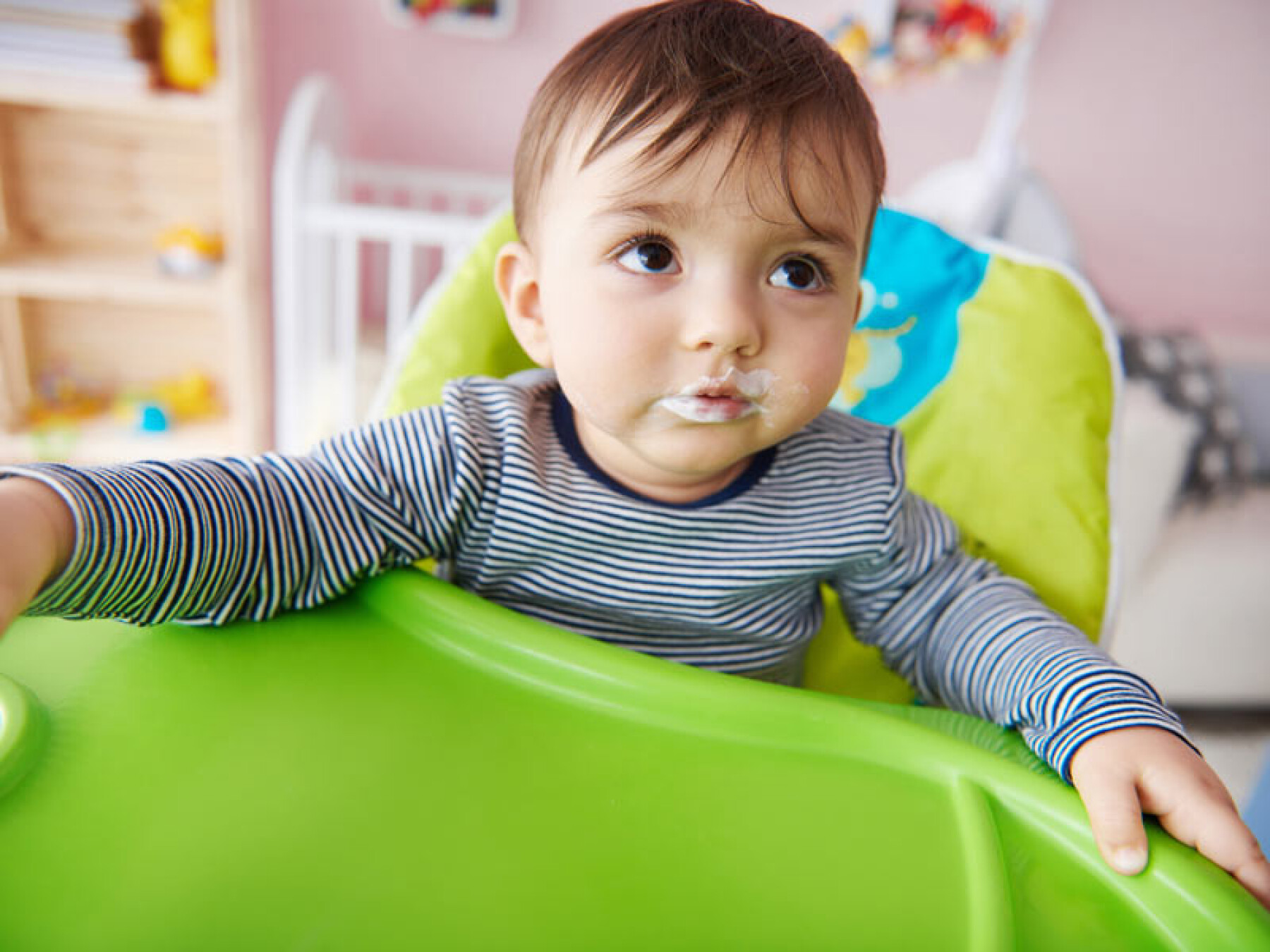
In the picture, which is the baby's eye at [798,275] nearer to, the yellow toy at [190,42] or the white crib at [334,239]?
the white crib at [334,239]

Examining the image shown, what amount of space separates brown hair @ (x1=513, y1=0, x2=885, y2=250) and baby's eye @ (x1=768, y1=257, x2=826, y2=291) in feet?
0.08

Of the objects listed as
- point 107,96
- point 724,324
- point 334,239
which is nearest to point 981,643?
point 724,324

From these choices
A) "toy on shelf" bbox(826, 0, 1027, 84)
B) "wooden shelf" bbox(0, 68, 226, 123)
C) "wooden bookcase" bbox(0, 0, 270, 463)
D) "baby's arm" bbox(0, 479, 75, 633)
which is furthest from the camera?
"toy on shelf" bbox(826, 0, 1027, 84)

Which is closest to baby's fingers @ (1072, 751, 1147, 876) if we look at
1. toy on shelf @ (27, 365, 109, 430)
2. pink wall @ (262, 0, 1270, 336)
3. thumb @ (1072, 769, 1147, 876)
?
thumb @ (1072, 769, 1147, 876)

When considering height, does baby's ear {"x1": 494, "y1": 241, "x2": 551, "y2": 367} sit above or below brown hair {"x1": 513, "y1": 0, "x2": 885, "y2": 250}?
below

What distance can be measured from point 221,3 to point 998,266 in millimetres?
1463

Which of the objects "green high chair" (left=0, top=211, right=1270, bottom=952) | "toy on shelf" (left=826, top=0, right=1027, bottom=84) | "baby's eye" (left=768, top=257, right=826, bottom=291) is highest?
"toy on shelf" (left=826, top=0, right=1027, bottom=84)

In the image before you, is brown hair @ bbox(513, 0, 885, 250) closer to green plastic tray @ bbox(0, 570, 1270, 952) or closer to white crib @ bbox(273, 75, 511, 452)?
green plastic tray @ bbox(0, 570, 1270, 952)

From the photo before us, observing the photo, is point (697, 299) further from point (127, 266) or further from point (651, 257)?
point (127, 266)

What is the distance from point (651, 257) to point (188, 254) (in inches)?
66.4

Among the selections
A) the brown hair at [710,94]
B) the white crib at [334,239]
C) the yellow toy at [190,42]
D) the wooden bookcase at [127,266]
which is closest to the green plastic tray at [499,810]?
the brown hair at [710,94]

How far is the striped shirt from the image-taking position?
54 centimetres

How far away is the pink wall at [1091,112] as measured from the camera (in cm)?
207

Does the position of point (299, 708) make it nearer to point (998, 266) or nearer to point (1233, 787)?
point (998, 266)
